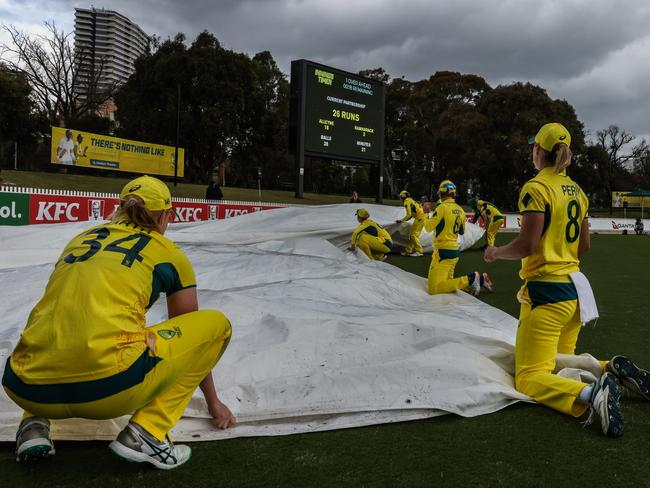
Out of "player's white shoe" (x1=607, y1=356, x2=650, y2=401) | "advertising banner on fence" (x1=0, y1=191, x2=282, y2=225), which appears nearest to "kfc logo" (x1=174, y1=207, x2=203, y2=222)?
"advertising banner on fence" (x1=0, y1=191, x2=282, y2=225)

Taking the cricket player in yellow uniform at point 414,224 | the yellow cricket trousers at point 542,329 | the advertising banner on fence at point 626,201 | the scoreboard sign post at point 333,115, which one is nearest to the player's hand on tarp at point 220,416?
the yellow cricket trousers at point 542,329

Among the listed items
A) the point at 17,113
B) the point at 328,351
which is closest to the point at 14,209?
the point at 328,351

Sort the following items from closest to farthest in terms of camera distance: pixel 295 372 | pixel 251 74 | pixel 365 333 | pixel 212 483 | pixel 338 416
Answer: pixel 212 483 < pixel 338 416 < pixel 295 372 < pixel 365 333 < pixel 251 74

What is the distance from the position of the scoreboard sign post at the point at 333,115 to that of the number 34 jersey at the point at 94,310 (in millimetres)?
17044

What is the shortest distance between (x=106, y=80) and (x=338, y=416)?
4113cm

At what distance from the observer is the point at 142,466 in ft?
7.16

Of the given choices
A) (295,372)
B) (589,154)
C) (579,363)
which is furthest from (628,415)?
(589,154)

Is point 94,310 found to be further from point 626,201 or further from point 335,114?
point 626,201

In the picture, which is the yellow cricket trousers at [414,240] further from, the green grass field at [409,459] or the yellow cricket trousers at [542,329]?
the green grass field at [409,459]

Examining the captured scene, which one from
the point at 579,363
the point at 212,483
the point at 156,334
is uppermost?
the point at 156,334

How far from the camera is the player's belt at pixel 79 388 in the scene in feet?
6.10

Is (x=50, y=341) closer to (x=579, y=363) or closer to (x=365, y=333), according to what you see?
(x=365, y=333)

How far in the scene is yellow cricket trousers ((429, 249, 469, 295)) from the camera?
21.2ft

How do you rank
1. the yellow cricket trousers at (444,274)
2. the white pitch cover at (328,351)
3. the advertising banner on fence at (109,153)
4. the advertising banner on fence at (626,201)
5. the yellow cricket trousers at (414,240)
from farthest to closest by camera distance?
the advertising banner on fence at (626,201) < the advertising banner on fence at (109,153) < the yellow cricket trousers at (414,240) < the yellow cricket trousers at (444,274) < the white pitch cover at (328,351)
